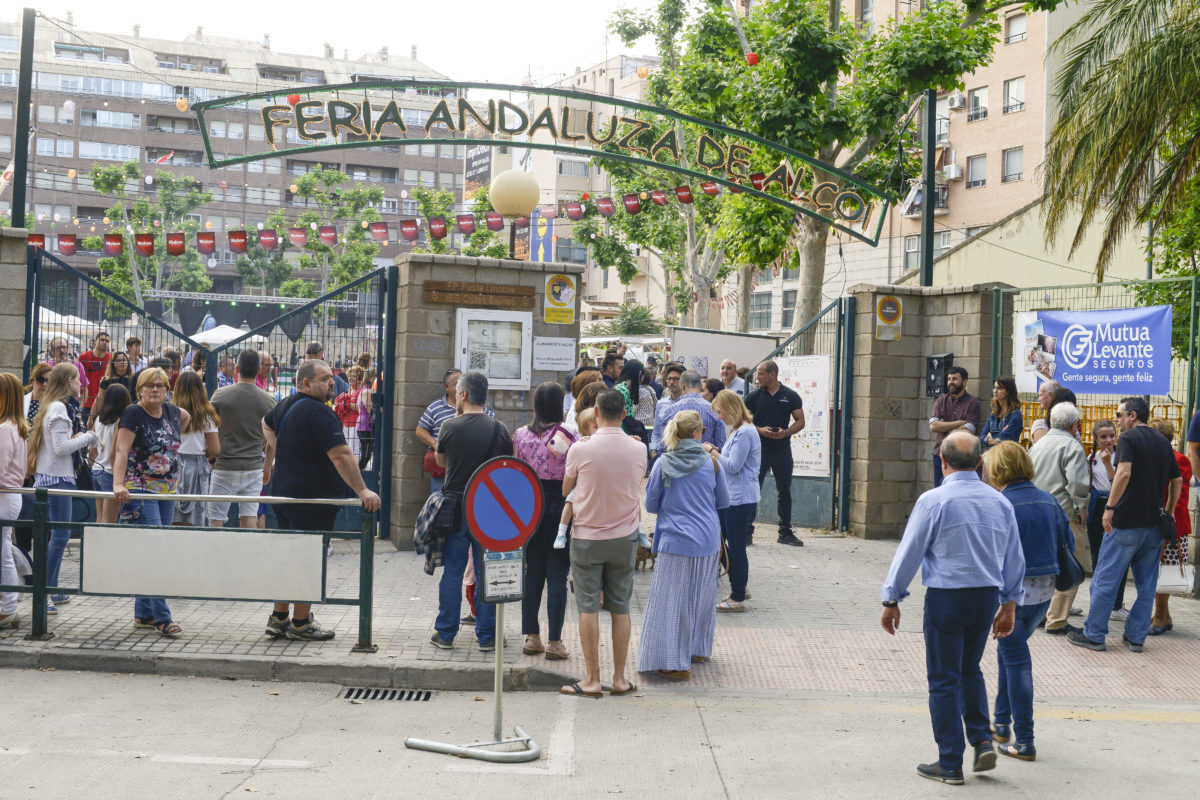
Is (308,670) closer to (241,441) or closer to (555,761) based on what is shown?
(555,761)

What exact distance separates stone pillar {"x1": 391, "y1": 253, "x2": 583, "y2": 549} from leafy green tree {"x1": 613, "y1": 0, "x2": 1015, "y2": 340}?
21.0 feet


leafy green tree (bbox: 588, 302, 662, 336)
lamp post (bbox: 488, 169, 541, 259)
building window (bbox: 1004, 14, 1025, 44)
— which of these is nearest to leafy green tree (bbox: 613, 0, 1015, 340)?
lamp post (bbox: 488, 169, 541, 259)

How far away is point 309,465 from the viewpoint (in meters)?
7.71

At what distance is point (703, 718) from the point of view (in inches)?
262

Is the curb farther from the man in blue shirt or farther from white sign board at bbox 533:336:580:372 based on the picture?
white sign board at bbox 533:336:580:372

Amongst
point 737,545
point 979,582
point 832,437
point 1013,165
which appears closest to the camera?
point 979,582

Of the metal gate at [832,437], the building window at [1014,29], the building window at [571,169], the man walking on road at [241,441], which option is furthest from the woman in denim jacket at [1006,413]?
the building window at [571,169]

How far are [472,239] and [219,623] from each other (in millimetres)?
45397

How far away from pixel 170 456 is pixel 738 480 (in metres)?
4.37

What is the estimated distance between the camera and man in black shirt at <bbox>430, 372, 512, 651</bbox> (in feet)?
24.8

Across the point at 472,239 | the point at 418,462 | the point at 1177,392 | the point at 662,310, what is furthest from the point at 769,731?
the point at 662,310

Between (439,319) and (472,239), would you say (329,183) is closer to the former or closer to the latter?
(472,239)

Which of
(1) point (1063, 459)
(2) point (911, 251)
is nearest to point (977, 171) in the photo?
(2) point (911, 251)

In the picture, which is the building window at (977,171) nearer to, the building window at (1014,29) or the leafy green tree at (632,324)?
the building window at (1014,29)
